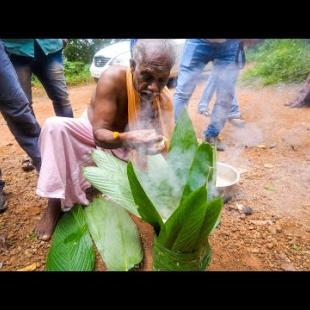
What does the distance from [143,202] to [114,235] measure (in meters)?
0.67

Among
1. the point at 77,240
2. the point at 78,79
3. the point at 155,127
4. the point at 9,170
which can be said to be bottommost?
the point at 78,79

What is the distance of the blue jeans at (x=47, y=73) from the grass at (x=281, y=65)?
4.53m

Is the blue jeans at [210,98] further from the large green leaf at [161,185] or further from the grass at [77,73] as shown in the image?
the grass at [77,73]

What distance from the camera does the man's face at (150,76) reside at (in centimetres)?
170

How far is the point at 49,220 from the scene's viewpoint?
2018 millimetres

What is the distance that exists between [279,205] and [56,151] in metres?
1.59

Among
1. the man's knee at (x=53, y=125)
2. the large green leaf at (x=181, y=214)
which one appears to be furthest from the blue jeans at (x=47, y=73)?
the large green leaf at (x=181, y=214)

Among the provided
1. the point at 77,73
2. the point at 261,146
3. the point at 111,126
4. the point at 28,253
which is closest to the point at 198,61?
the point at 261,146

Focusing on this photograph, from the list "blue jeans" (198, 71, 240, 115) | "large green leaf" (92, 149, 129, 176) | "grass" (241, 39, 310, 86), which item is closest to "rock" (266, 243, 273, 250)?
"large green leaf" (92, 149, 129, 176)

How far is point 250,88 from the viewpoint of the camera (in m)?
6.33

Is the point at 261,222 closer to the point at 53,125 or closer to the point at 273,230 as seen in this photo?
the point at 273,230
